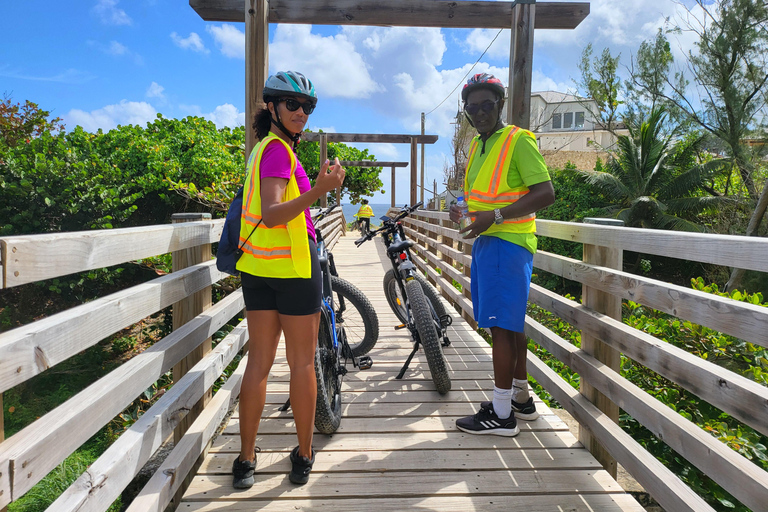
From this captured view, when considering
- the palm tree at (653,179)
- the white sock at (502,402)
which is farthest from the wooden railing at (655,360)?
the palm tree at (653,179)

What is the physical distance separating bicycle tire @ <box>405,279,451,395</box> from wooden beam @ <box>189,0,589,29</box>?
97.7 inches

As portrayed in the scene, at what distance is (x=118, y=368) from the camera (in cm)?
183

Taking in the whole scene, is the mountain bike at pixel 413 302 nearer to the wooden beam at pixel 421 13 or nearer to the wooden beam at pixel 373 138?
the wooden beam at pixel 421 13

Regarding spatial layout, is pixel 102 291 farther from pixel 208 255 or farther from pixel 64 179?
pixel 208 255

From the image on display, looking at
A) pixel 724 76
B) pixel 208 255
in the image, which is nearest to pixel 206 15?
pixel 208 255

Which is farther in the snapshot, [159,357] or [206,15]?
[206,15]

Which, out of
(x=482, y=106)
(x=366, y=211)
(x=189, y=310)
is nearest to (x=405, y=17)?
(x=482, y=106)

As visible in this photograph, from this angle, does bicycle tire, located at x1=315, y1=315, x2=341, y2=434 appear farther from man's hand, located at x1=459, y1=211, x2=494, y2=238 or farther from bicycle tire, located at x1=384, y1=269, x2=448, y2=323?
bicycle tire, located at x1=384, y1=269, x2=448, y2=323

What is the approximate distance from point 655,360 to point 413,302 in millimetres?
1590

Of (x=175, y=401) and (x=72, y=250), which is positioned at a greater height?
(x=72, y=250)

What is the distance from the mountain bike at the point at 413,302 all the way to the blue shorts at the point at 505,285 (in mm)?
636

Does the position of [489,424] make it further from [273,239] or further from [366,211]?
[366,211]

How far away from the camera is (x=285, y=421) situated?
298 centimetres

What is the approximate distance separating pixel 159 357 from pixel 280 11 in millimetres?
3258
